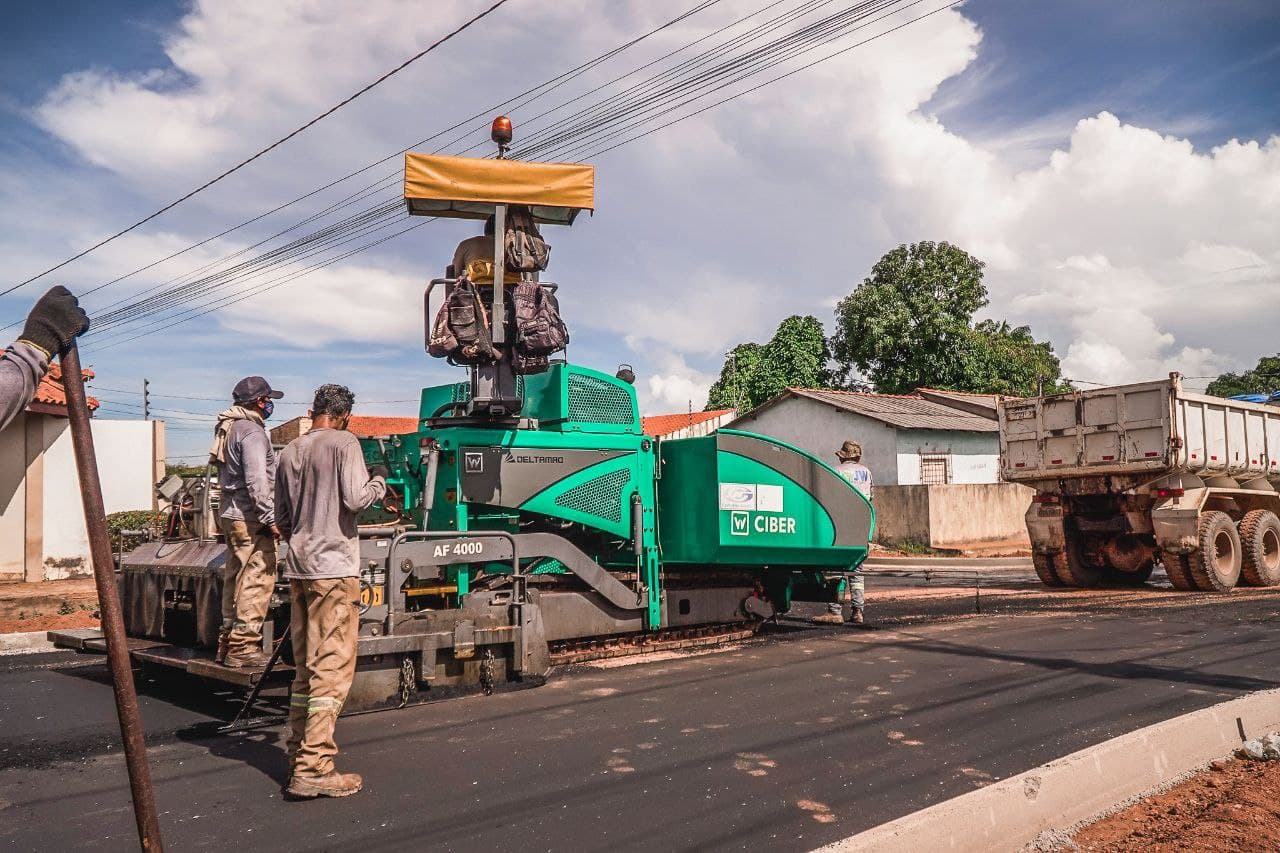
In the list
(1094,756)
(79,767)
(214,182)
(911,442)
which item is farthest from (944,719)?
(911,442)

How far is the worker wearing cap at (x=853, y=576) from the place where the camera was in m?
9.77

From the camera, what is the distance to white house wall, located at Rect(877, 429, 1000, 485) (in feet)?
91.8

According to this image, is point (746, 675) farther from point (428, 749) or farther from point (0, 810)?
point (0, 810)

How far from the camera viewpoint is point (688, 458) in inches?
329

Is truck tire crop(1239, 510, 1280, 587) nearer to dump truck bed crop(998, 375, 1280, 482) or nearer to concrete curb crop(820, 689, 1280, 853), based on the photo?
dump truck bed crop(998, 375, 1280, 482)

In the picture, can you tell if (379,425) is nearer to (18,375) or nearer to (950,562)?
(950,562)

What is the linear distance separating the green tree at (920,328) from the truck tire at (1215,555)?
88.6 ft

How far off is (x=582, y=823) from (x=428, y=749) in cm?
147

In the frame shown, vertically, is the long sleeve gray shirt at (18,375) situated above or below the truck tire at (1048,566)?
above

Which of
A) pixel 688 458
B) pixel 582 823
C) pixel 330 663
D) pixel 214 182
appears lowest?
pixel 582 823

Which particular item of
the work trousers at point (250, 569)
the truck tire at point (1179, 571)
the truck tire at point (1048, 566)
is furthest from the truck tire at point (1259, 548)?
the work trousers at point (250, 569)

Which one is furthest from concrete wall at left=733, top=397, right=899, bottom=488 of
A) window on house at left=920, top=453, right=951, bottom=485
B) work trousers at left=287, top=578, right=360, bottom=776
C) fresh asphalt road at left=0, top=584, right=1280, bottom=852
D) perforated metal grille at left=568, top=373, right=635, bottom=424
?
work trousers at left=287, top=578, right=360, bottom=776

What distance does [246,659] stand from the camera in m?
6.01

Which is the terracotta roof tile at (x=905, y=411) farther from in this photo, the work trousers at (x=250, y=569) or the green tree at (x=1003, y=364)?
the work trousers at (x=250, y=569)
